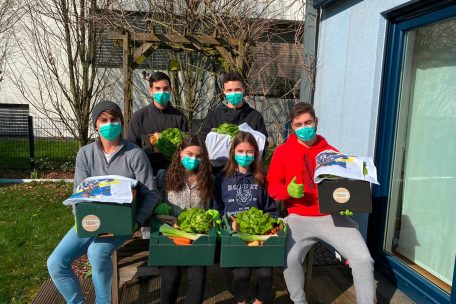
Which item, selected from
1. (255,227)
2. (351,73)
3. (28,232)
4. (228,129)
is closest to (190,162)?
A: (228,129)

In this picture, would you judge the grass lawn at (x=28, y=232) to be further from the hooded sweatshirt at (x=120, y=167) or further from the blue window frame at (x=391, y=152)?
the blue window frame at (x=391, y=152)

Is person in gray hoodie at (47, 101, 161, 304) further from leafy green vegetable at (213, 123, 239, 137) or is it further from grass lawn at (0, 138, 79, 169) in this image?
grass lawn at (0, 138, 79, 169)

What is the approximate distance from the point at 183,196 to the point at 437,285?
2171mm

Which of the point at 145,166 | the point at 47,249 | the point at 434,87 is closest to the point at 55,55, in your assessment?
the point at 47,249

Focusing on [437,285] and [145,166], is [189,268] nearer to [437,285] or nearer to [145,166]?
[145,166]

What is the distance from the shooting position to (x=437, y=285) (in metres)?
3.15

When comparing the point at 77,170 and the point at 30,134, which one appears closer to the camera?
the point at 77,170

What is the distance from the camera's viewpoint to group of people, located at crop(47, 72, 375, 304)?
2.75 m

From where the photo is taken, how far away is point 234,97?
3.66 meters

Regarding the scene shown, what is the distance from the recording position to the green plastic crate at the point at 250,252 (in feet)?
8.50

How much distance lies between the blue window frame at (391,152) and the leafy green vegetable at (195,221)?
1.89m

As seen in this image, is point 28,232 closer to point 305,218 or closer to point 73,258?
point 73,258

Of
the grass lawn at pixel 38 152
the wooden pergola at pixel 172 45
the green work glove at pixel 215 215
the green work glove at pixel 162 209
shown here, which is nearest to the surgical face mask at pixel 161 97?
the green work glove at pixel 162 209

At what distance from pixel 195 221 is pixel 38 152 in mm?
7577
